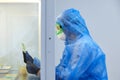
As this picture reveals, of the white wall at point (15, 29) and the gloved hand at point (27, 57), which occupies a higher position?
the white wall at point (15, 29)

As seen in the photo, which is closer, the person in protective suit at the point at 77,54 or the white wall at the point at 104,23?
the person in protective suit at the point at 77,54

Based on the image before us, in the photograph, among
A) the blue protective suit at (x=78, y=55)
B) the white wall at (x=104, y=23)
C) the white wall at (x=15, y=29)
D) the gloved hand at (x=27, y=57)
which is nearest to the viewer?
the gloved hand at (x=27, y=57)

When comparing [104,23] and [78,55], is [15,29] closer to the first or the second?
[78,55]

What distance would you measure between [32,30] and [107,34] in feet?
5.69

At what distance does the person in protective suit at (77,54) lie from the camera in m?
1.53

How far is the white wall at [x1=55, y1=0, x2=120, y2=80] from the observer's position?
2688 mm

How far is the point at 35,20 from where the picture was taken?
1.19 metres

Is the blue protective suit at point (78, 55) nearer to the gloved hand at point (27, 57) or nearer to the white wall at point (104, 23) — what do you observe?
the gloved hand at point (27, 57)

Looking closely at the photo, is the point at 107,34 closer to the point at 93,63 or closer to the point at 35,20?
the point at 93,63

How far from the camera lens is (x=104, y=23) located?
2721mm

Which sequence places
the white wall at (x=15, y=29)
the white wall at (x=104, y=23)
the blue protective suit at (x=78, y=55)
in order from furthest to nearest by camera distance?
the white wall at (x=104, y=23), the blue protective suit at (x=78, y=55), the white wall at (x=15, y=29)

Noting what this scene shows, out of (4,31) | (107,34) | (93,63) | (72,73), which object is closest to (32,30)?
(4,31)

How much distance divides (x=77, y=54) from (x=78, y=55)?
0.04 feet

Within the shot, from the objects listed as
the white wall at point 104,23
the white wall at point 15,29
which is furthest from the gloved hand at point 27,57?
the white wall at point 104,23
